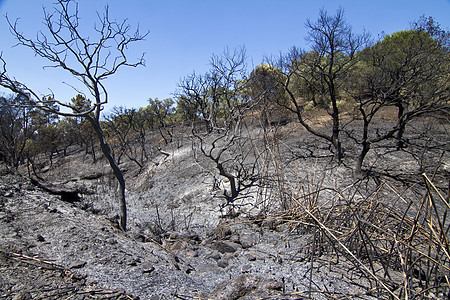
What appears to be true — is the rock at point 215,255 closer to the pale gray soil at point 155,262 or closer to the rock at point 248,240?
the pale gray soil at point 155,262

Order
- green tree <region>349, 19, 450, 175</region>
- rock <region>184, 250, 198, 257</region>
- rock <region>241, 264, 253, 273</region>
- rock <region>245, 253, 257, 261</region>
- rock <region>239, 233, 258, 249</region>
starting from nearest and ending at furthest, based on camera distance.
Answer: rock <region>241, 264, 253, 273</region>
rock <region>245, 253, 257, 261</region>
rock <region>184, 250, 198, 257</region>
rock <region>239, 233, 258, 249</region>
green tree <region>349, 19, 450, 175</region>

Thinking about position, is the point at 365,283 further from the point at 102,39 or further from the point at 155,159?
the point at 155,159

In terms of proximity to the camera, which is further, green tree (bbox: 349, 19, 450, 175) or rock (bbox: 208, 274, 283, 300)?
green tree (bbox: 349, 19, 450, 175)

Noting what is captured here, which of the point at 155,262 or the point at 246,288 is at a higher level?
the point at 246,288

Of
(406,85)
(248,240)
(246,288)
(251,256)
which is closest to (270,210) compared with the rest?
(248,240)

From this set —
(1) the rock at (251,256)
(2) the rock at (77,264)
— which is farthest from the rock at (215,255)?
(2) the rock at (77,264)

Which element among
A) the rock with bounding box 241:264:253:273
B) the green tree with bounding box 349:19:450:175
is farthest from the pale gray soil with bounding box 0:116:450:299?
the green tree with bounding box 349:19:450:175

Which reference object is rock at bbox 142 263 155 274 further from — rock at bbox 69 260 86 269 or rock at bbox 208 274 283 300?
rock at bbox 208 274 283 300

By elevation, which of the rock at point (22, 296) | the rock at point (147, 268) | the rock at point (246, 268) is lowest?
the rock at point (246, 268)

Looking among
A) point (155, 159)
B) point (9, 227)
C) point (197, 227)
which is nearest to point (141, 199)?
point (197, 227)

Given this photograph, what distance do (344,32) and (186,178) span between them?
290 inches

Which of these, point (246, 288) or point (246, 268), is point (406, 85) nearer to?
point (246, 268)

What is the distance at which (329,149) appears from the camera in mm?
10125

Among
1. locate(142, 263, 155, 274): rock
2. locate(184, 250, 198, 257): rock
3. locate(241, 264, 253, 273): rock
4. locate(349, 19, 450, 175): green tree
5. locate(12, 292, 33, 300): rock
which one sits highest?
locate(349, 19, 450, 175): green tree
